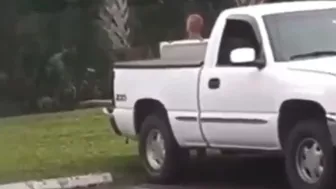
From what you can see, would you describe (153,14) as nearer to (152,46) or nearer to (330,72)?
(152,46)

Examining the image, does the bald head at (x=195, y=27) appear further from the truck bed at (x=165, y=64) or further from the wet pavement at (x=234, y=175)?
the truck bed at (x=165, y=64)

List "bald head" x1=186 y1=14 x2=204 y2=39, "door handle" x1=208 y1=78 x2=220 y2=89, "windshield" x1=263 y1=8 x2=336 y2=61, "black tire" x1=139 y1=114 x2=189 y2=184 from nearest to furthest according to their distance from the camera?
1. "windshield" x1=263 y1=8 x2=336 y2=61
2. "door handle" x1=208 y1=78 x2=220 y2=89
3. "black tire" x1=139 y1=114 x2=189 y2=184
4. "bald head" x1=186 y1=14 x2=204 y2=39

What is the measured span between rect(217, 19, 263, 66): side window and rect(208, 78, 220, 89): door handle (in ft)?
0.76

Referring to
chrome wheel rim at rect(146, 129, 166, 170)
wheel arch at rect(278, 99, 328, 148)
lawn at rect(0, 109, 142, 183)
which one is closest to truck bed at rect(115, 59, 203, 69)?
chrome wheel rim at rect(146, 129, 166, 170)

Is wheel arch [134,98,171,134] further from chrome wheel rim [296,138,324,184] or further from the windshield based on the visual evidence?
chrome wheel rim [296,138,324,184]

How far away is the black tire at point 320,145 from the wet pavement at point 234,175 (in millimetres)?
1255

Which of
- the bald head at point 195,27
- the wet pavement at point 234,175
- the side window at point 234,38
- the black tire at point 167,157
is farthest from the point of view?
the bald head at point 195,27

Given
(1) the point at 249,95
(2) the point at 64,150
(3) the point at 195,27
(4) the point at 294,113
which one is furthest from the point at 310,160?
(2) the point at 64,150

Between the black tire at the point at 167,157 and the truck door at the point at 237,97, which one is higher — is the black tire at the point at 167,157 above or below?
below

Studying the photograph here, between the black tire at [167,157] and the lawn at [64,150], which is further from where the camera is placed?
the lawn at [64,150]

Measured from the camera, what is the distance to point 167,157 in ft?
44.6

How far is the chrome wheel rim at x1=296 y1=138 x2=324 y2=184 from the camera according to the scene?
11352 mm

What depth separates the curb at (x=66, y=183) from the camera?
1371 cm

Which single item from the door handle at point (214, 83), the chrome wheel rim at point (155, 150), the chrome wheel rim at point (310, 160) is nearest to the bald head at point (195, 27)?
the chrome wheel rim at point (155, 150)
